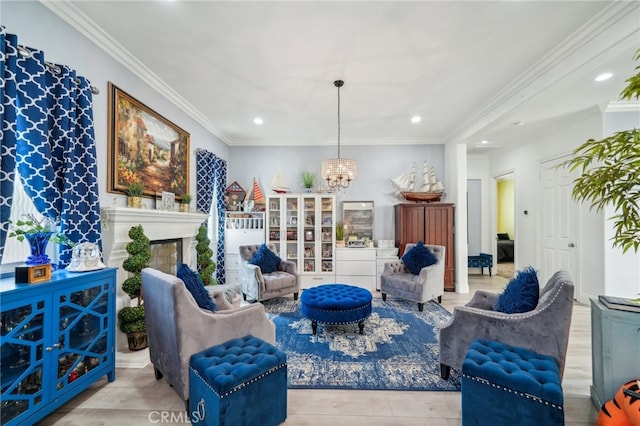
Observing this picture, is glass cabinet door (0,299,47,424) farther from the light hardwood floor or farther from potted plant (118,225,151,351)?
potted plant (118,225,151,351)

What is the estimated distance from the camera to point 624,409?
5.03 ft

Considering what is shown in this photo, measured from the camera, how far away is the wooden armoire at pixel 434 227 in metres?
4.96

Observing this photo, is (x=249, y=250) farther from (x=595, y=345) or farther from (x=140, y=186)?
(x=595, y=345)

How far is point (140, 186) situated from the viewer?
289 cm

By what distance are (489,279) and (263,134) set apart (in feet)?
18.4

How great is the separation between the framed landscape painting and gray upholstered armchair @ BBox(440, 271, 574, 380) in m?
3.37

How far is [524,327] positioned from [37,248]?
3348 mm

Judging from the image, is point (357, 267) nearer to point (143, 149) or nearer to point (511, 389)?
point (511, 389)

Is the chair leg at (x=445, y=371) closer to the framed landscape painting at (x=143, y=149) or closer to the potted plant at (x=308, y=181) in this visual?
the framed landscape painting at (x=143, y=149)

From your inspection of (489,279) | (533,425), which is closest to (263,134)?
(533,425)

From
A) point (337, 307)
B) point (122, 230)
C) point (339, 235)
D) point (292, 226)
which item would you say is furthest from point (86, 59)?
point (339, 235)

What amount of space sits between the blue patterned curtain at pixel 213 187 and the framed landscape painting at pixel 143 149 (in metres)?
0.37

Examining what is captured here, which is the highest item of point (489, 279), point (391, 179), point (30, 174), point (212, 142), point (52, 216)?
point (212, 142)

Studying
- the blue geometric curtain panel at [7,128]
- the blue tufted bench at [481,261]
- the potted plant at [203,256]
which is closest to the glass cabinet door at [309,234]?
the potted plant at [203,256]
